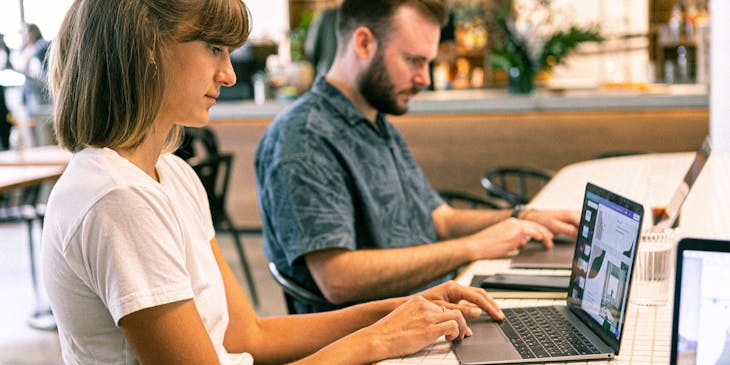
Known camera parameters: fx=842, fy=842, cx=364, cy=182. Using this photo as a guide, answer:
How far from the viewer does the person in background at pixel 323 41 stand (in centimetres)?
561

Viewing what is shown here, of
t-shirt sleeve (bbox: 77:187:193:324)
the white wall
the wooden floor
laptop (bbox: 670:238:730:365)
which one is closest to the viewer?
laptop (bbox: 670:238:730:365)

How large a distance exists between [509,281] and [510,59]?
3595 millimetres

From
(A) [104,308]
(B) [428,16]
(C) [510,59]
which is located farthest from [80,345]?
(C) [510,59]

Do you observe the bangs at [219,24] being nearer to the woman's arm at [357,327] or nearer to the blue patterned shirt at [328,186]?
the woman's arm at [357,327]

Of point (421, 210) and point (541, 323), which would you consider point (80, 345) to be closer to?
point (541, 323)

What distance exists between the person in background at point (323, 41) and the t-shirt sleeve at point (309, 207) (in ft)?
11.8

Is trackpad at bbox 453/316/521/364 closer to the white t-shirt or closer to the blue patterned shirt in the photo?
the white t-shirt

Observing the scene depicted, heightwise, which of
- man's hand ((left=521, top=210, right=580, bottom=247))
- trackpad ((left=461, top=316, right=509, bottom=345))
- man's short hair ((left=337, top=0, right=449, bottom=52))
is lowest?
trackpad ((left=461, top=316, right=509, bottom=345))

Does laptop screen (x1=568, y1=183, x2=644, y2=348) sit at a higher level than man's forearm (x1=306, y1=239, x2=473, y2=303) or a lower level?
higher

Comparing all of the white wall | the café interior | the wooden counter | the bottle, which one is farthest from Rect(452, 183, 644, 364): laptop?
the bottle

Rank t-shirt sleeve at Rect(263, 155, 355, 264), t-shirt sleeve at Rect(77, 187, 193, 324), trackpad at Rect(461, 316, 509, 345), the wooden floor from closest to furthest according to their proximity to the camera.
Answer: t-shirt sleeve at Rect(77, 187, 193, 324) → trackpad at Rect(461, 316, 509, 345) → t-shirt sleeve at Rect(263, 155, 355, 264) → the wooden floor

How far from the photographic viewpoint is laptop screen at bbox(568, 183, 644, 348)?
1254mm

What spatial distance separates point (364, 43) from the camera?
7.56ft

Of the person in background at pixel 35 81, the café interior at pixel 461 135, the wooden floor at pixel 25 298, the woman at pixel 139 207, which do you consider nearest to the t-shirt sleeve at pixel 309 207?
the woman at pixel 139 207
